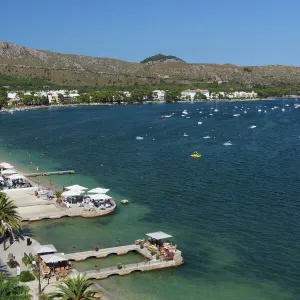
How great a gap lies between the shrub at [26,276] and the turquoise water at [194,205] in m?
5.09

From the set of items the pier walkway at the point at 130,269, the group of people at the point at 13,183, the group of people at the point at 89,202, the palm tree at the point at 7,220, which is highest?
the palm tree at the point at 7,220

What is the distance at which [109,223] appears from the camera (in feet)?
151

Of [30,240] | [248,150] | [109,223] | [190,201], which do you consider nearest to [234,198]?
[190,201]

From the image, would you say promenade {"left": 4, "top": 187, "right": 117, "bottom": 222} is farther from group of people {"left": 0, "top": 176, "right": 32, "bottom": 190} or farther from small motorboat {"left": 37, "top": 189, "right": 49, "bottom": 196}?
group of people {"left": 0, "top": 176, "right": 32, "bottom": 190}

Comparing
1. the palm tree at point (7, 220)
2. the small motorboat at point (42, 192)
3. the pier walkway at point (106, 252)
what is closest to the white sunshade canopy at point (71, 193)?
the small motorboat at point (42, 192)

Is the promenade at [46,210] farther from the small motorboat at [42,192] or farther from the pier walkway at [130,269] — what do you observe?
the pier walkway at [130,269]

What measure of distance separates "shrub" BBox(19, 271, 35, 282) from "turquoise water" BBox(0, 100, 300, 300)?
5.09m

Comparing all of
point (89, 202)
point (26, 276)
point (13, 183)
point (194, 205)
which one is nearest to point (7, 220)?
point (26, 276)

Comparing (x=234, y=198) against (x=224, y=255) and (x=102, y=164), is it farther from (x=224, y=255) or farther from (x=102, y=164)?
(x=102, y=164)

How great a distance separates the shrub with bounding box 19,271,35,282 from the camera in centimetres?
3106

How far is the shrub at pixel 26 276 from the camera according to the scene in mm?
31062

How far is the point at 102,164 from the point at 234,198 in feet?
93.5

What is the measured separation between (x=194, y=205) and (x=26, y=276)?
24.4 m

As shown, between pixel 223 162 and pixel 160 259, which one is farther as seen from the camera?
pixel 223 162
